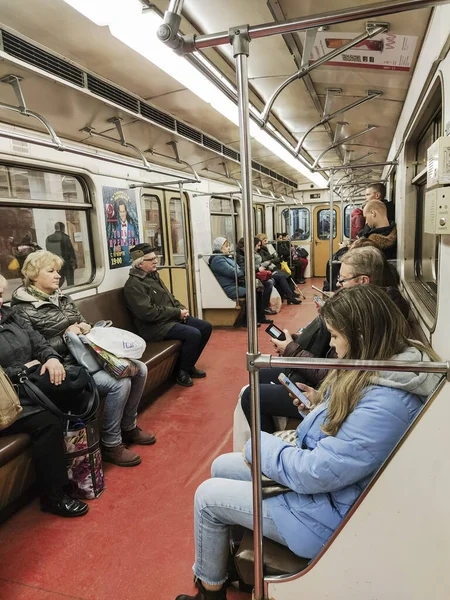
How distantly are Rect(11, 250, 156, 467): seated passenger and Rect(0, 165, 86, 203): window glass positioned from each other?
0.72 meters

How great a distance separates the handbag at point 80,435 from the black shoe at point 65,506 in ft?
0.32

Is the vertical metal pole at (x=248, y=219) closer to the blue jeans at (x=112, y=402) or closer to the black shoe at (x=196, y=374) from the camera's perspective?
the blue jeans at (x=112, y=402)

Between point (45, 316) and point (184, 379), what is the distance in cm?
167

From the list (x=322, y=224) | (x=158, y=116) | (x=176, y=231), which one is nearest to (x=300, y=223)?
(x=322, y=224)

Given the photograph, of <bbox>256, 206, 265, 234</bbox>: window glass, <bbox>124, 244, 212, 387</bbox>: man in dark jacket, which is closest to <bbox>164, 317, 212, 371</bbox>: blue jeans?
<bbox>124, 244, 212, 387</bbox>: man in dark jacket

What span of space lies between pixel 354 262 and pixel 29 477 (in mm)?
2325

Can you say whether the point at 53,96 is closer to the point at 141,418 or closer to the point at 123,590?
the point at 141,418

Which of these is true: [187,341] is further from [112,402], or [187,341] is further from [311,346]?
[311,346]

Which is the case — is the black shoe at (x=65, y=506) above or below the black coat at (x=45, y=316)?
below

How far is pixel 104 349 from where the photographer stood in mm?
2828

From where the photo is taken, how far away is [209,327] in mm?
4523

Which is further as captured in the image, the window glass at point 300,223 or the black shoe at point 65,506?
the window glass at point 300,223

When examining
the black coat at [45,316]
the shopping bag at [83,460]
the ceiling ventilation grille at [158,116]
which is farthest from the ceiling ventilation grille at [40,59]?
the shopping bag at [83,460]

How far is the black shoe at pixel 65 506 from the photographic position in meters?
2.29
